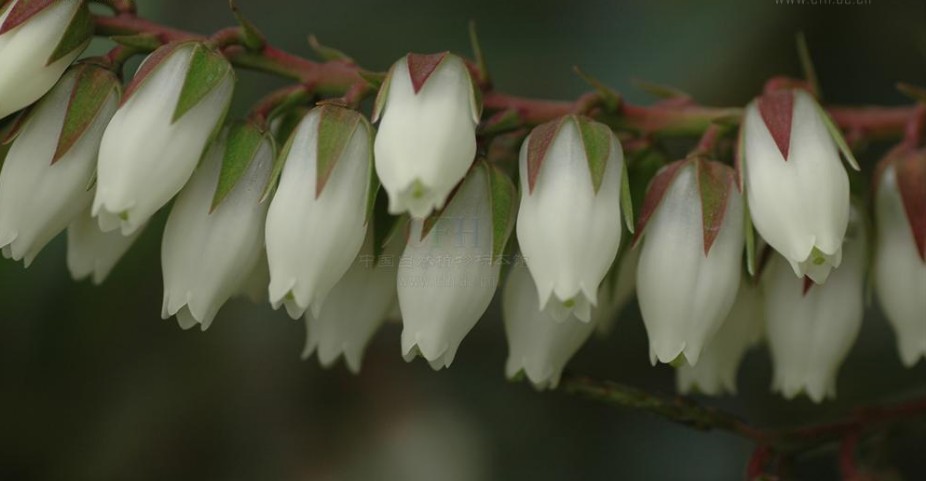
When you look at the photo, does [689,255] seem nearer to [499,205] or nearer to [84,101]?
[499,205]

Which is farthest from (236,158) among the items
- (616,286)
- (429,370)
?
(429,370)

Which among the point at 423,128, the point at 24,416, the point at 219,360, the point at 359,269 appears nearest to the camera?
the point at 423,128

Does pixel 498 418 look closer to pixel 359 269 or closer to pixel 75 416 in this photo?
pixel 75 416

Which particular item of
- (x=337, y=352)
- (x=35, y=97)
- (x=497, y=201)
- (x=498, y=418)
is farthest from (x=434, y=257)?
(x=498, y=418)

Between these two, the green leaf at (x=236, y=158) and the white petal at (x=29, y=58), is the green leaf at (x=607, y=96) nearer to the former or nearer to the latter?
the green leaf at (x=236, y=158)

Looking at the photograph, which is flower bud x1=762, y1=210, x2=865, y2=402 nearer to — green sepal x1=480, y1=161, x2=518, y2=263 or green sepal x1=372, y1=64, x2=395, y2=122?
green sepal x1=480, y1=161, x2=518, y2=263

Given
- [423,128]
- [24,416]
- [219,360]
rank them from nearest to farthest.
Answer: [423,128], [24,416], [219,360]
